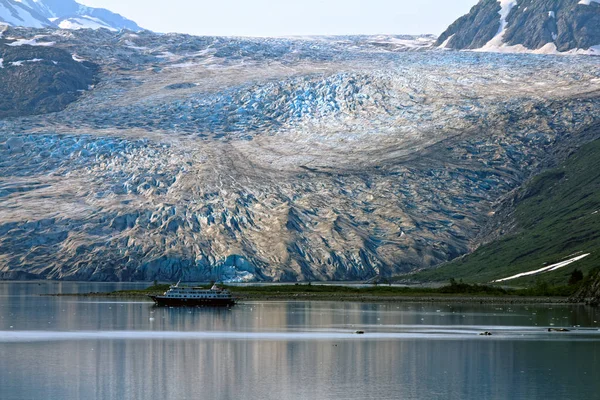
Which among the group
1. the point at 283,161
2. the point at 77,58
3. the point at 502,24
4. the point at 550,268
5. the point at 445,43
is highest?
the point at 502,24

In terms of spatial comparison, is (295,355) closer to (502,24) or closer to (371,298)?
(371,298)

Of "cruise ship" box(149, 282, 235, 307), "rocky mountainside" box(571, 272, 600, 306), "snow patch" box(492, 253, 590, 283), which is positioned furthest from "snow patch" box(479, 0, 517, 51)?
"cruise ship" box(149, 282, 235, 307)

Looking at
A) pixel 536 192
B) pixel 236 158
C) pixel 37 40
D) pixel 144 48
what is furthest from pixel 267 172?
pixel 37 40

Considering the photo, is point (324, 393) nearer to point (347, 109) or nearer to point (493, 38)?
point (347, 109)

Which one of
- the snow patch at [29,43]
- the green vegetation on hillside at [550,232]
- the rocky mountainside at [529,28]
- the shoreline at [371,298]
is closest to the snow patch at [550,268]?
the green vegetation on hillside at [550,232]

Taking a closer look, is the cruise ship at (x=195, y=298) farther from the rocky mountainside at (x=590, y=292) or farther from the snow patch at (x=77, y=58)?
the snow patch at (x=77, y=58)

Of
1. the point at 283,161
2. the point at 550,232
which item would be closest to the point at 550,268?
the point at 550,232
